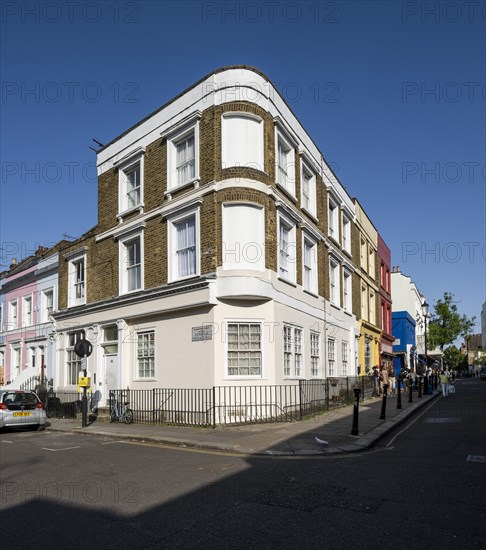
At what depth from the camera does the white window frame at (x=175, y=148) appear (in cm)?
1817

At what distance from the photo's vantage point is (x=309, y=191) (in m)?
23.0

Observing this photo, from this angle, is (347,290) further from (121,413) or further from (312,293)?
(121,413)

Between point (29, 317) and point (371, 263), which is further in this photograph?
point (371, 263)

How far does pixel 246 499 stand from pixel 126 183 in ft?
55.4

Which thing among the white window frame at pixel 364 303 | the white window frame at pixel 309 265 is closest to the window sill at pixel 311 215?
the white window frame at pixel 309 265

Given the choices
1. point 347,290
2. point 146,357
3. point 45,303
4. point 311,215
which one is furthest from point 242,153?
point 45,303

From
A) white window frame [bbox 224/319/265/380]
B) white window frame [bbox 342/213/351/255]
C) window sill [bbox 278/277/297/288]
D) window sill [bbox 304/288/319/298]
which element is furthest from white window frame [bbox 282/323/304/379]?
white window frame [bbox 342/213/351/255]

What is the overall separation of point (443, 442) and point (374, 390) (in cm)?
1651

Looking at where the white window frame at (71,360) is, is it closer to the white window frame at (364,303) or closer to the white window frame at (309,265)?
the white window frame at (309,265)

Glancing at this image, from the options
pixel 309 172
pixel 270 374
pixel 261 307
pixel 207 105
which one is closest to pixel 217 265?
pixel 261 307

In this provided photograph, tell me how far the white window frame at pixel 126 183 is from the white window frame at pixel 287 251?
5469 millimetres

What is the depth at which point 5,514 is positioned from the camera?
6836mm

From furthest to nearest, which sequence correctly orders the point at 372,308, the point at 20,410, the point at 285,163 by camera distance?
the point at 372,308
the point at 285,163
the point at 20,410

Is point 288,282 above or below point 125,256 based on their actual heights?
below
